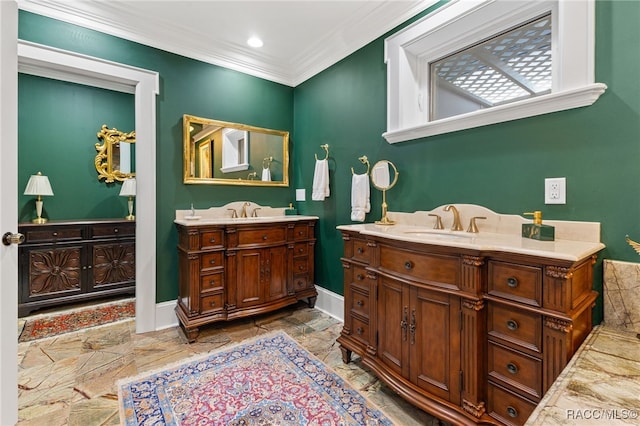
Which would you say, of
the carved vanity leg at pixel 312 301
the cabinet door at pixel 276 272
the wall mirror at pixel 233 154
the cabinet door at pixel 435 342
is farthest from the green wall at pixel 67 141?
the cabinet door at pixel 435 342

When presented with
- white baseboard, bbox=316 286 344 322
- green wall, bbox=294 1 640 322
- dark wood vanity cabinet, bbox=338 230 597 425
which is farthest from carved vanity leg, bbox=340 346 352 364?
green wall, bbox=294 1 640 322

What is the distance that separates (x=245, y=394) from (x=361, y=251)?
42.9 inches

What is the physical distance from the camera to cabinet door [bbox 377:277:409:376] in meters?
1.52

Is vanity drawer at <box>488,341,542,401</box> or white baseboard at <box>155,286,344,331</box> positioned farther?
white baseboard at <box>155,286,344,331</box>

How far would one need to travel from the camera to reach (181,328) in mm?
2533

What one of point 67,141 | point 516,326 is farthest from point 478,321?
point 67,141

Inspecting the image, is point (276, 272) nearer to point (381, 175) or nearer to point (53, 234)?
point (381, 175)

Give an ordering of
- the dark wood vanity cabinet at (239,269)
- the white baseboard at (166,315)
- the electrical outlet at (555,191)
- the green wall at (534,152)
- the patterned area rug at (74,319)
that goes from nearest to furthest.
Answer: the green wall at (534,152)
the electrical outlet at (555,191)
the dark wood vanity cabinet at (239,269)
the patterned area rug at (74,319)
the white baseboard at (166,315)

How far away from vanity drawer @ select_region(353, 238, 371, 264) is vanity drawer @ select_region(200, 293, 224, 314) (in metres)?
1.28

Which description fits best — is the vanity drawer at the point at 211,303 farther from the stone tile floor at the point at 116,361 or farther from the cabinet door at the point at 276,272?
the cabinet door at the point at 276,272

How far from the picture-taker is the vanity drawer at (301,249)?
9.22 feet

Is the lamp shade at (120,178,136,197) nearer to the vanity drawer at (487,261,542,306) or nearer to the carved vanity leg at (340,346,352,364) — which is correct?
the carved vanity leg at (340,346,352,364)

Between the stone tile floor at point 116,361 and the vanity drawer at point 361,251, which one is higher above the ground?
the vanity drawer at point 361,251

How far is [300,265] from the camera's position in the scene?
2.85 m
